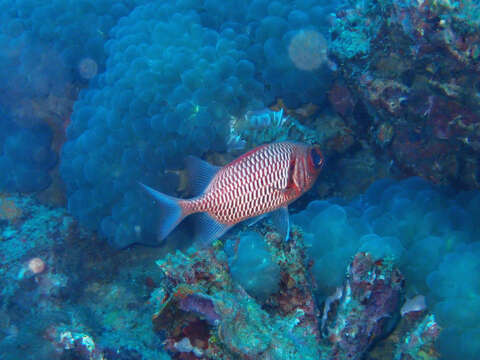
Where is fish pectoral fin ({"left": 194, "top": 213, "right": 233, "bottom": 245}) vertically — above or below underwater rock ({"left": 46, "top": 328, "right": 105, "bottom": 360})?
above

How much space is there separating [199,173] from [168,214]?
48 centimetres

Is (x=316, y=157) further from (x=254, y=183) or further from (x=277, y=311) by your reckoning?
(x=277, y=311)

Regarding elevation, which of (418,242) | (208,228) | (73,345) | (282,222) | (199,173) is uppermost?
(199,173)

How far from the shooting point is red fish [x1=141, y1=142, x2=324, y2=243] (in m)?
2.88

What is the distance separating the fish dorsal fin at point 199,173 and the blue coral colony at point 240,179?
2 cm

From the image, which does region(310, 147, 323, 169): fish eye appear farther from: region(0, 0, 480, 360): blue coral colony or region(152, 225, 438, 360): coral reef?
region(152, 225, 438, 360): coral reef

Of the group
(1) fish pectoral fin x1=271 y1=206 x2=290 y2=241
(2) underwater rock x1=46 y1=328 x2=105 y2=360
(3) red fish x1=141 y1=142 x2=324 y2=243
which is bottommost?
(2) underwater rock x1=46 y1=328 x2=105 y2=360

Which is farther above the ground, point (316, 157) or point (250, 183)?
point (316, 157)

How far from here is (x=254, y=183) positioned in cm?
288

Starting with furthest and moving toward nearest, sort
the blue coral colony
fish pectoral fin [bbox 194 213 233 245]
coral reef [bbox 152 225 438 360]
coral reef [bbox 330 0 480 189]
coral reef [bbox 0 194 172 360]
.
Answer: coral reef [bbox 0 194 172 360], coral reef [bbox 330 0 480 189], fish pectoral fin [bbox 194 213 233 245], the blue coral colony, coral reef [bbox 152 225 438 360]

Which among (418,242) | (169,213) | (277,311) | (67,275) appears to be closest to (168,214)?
(169,213)

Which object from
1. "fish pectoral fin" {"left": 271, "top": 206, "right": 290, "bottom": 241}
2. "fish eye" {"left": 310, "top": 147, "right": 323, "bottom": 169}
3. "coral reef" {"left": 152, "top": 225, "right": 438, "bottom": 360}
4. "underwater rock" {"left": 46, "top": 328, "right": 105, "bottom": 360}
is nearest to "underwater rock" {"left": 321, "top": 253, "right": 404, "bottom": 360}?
"coral reef" {"left": 152, "top": 225, "right": 438, "bottom": 360}

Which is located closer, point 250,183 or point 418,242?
point 250,183

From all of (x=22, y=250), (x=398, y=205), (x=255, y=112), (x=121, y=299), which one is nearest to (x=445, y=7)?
(x=398, y=205)
